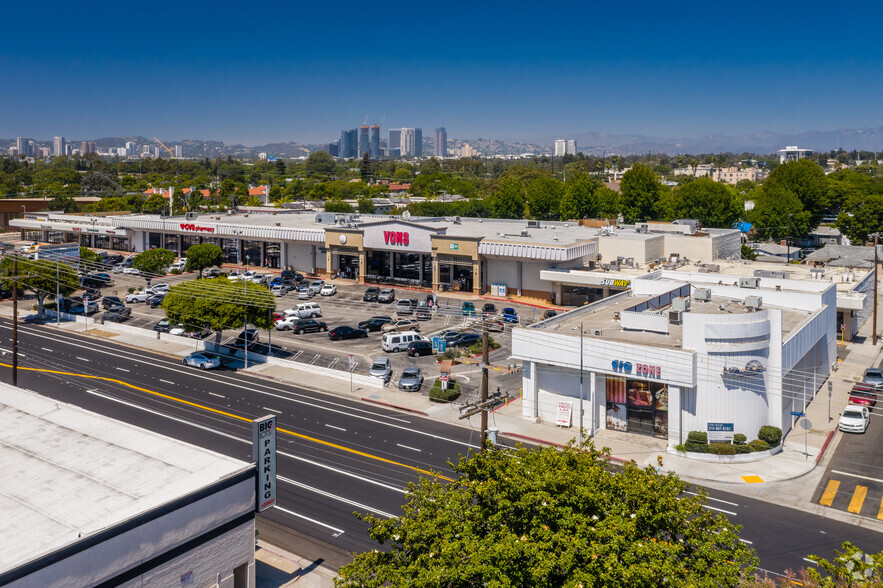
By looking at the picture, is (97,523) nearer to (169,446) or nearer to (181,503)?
(181,503)

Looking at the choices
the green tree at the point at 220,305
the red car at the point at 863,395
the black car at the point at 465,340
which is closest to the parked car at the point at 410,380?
the black car at the point at 465,340

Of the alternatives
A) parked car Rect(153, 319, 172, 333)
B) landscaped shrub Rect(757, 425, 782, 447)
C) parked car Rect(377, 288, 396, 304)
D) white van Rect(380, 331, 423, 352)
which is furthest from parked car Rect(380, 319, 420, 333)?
landscaped shrub Rect(757, 425, 782, 447)

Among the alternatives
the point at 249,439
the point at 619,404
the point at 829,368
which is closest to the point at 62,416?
the point at 249,439

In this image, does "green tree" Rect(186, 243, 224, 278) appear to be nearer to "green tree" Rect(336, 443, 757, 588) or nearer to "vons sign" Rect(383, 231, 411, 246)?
"vons sign" Rect(383, 231, 411, 246)

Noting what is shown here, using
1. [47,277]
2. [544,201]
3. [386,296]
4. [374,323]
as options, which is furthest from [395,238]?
[544,201]

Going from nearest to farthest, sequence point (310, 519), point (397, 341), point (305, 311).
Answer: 1. point (310, 519)
2. point (397, 341)
3. point (305, 311)

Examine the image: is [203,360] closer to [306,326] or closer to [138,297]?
[306,326]
